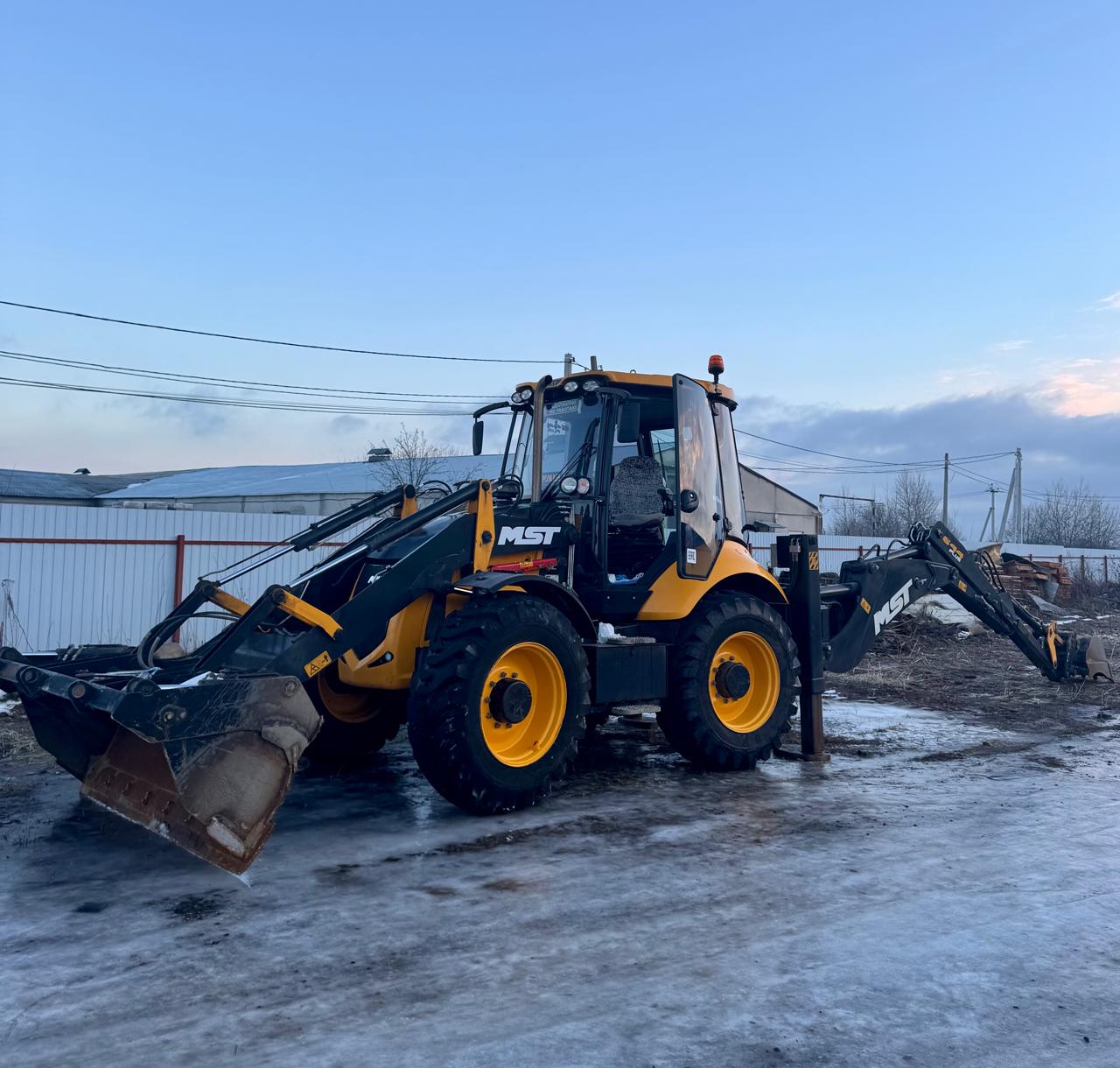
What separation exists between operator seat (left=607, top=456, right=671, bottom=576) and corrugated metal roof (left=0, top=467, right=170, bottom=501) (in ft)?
109

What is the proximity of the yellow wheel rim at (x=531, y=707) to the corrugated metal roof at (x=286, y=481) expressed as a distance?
75.7ft

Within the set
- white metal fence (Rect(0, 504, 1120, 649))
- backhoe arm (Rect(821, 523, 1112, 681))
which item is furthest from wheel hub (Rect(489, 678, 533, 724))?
white metal fence (Rect(0, 504, 1120, 649))

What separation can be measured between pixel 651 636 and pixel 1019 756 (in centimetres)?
328

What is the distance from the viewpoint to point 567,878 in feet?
16.7

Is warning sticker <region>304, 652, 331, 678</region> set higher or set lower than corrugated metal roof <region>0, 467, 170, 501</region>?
lower

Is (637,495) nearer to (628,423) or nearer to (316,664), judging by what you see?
(628,423)

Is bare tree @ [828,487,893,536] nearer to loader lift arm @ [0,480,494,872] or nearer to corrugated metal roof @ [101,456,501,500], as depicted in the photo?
corrugated metal roof @ [101,456,501,500]

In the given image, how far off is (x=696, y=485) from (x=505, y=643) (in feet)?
7.53

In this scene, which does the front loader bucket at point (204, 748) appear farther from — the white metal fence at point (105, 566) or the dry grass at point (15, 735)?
the white metal fence at point (105, 566)

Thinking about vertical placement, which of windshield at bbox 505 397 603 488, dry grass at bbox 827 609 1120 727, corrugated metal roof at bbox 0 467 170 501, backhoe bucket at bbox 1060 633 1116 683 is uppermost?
corrugated metal roof at bbox 0 467 170 501

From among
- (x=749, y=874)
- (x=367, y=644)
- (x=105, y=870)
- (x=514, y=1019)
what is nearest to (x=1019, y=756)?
(x=749, y=874)

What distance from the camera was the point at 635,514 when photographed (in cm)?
754

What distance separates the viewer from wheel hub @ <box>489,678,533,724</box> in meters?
6.05

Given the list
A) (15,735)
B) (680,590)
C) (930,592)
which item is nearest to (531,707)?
(680,590)
